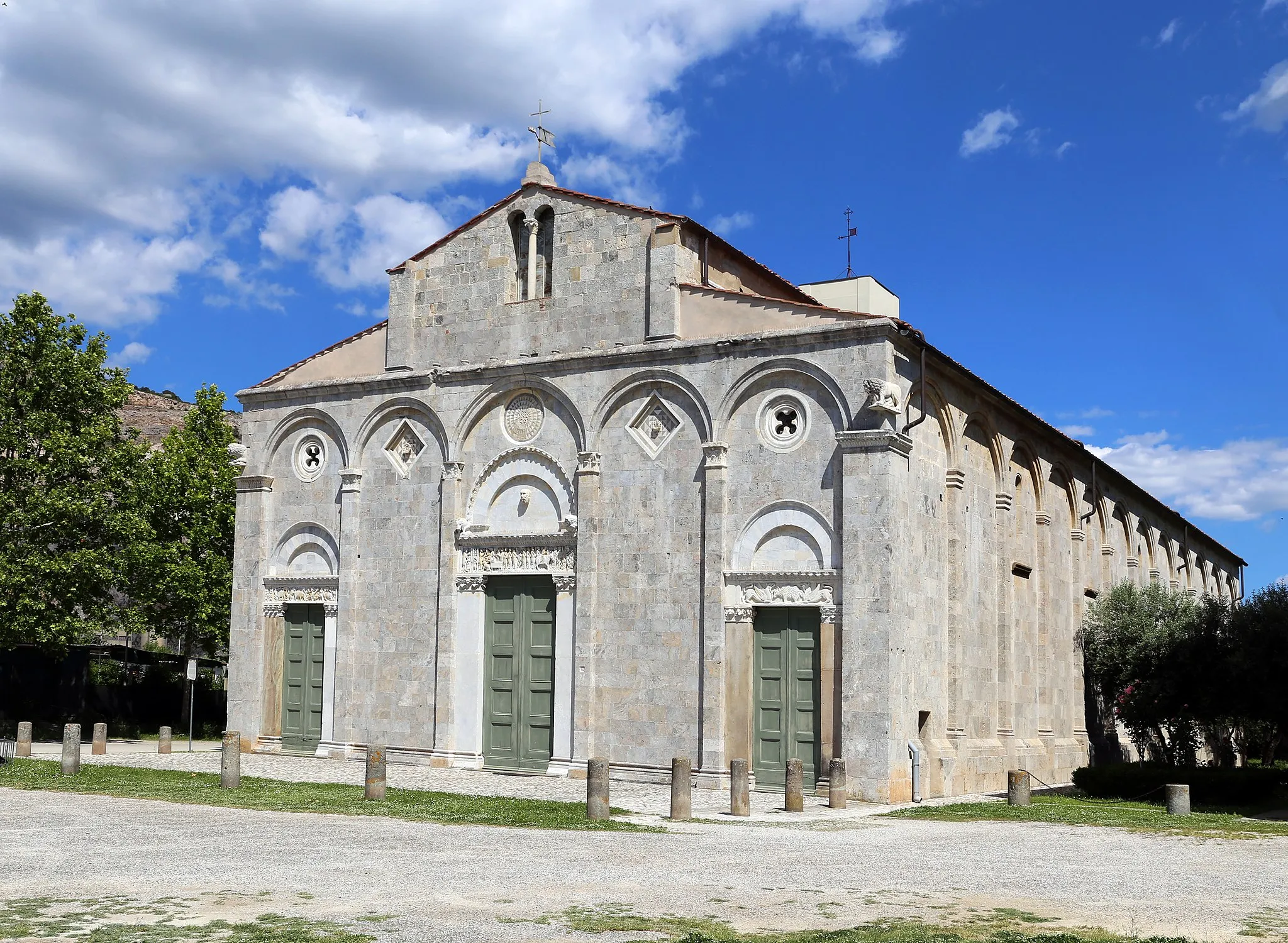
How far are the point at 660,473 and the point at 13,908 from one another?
545 inches

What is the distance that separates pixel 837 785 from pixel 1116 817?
396 cm

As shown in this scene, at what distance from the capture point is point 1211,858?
43.7 feet

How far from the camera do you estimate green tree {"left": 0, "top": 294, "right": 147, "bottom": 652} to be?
27312mm

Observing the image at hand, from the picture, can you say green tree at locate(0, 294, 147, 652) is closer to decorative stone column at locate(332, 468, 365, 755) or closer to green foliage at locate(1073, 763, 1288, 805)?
decorative stone column at locate(332, 468, 365, 755)

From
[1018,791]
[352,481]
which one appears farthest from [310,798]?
[1018,791]

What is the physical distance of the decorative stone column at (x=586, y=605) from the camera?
21422 millimetres

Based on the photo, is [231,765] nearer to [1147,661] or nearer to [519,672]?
[519,672]

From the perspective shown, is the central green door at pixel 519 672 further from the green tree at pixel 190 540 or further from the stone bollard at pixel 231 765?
the green tree at pixel 190 540

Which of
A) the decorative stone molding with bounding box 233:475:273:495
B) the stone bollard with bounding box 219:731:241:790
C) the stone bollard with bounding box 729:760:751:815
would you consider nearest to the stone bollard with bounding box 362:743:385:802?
the stone bollard with bounding box 219:731:241:790

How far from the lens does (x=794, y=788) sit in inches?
682

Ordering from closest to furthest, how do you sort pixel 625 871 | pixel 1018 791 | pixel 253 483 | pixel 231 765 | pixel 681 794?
pixel 625 871 → pixel 681 794 → pixel 231 765 → pixel 1018 791 → pixel 253 483

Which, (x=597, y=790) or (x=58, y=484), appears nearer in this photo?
(x=597, y=790)

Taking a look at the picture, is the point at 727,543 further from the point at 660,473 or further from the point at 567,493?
the point at 567,493

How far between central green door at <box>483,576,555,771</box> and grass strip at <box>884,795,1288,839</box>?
728 centimetres
